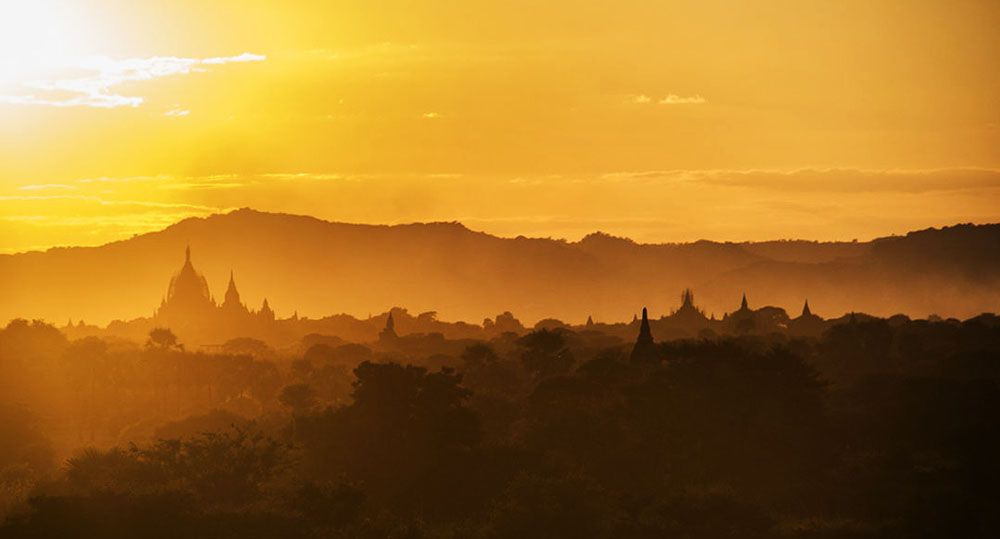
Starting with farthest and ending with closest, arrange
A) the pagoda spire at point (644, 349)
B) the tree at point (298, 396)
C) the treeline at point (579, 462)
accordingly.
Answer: the tree at point (298, 396) → the pagoda spire at point (644, 349) → the treeline at point (579, 462)

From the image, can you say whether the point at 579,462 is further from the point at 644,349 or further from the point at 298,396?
the point at 298,396

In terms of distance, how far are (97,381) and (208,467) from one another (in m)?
77.1

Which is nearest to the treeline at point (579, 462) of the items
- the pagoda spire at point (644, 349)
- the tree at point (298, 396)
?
the pagoda spire at point (644, 349)

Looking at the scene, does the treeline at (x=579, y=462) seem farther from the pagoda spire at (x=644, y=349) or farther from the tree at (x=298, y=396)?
the tree at (x=298, y=396)

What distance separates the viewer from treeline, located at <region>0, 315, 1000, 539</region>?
314 ft

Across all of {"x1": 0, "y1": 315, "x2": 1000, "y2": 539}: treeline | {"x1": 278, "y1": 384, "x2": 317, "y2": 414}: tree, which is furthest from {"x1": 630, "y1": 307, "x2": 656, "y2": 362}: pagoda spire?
{"x1": 278, "y1": 384, "x2": 317, "y2": 414}: tree

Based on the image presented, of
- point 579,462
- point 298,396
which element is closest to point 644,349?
point 298,396

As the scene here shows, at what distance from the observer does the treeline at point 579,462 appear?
95562mm

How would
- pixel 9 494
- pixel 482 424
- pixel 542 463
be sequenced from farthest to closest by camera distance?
pixel 482 424 → pixel 542 463 → pixel 9 494

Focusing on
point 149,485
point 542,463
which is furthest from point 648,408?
point 149,485

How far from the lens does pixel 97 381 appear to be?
180 metres

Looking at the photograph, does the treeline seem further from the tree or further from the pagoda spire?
the tree

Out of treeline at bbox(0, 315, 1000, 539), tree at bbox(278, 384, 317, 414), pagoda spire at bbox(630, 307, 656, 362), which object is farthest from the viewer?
tree at bbox(278, 384, 317, 414)

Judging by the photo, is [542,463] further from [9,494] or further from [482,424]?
[9,494]
